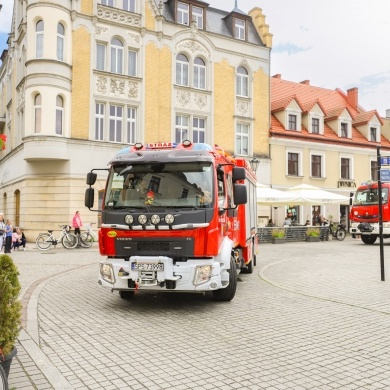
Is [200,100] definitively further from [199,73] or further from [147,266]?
[147,266]

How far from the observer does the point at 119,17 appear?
25844 millimetres

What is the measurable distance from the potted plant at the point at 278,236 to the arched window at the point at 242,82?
34.6 ft

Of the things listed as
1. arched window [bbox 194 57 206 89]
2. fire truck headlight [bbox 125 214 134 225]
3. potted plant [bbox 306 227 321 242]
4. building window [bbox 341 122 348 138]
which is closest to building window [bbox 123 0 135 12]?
arched window [bbox 194 57 206 89]

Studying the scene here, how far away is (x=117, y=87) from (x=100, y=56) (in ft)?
6.44

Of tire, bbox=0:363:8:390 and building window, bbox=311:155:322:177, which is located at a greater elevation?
building window, bbox=311:155:322:177

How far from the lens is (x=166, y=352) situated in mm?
5578

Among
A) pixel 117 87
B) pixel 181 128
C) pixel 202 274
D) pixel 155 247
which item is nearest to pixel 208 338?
pixel 202 274

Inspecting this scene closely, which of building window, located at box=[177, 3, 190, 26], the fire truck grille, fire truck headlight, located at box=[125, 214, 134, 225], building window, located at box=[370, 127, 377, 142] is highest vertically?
building window, located at box=[177, 3, 190, 26]

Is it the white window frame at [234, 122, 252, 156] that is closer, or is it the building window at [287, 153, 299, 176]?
the white window frame at [234, 122, 252, 156]

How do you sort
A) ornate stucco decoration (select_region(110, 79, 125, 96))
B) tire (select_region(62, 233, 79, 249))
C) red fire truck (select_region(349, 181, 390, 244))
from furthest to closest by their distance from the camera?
1. ornate stucco decoration (select_region(110, 79, 125, 96))
2. red fire truck (select_region(349, 181, 390, 244))
3. tire (select_region(62, 233, 79, 249))

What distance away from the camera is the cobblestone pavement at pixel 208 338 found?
4711 millimetres

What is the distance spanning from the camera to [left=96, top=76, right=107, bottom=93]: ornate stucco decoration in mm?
25031

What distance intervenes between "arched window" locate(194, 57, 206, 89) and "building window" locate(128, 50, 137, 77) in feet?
13.9

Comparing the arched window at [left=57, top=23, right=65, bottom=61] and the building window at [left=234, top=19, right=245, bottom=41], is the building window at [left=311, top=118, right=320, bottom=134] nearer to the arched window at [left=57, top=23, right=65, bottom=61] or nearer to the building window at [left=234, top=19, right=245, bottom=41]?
the building window at [left=234, top=19, right=245, bottom=41]
